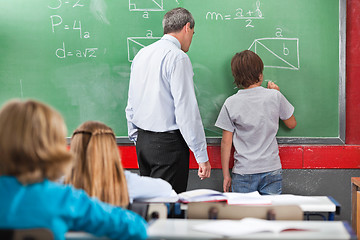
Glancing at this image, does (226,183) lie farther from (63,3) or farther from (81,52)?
(63,3)

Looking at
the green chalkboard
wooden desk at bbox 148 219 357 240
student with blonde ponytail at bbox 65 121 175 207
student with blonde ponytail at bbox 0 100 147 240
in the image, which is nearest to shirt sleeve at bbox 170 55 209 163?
the green chalkboard

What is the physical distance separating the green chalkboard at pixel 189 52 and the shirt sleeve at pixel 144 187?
4.22ft

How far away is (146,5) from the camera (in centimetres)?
353

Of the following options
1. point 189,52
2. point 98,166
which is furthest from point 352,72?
point 98,166

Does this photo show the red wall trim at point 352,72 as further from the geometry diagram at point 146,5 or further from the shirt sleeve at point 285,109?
the geometry diagram at point 146,5

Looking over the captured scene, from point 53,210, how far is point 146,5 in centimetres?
241

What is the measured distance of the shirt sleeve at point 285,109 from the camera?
3.28 m

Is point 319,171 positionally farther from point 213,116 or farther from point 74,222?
point 74,222

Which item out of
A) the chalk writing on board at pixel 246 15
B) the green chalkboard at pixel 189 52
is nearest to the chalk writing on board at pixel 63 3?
the green chalkboard at pixel 189 52

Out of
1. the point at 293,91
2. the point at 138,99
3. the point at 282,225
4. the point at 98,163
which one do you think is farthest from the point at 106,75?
the point at 282,225

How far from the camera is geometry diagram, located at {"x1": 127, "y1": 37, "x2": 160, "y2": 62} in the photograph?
3.54m

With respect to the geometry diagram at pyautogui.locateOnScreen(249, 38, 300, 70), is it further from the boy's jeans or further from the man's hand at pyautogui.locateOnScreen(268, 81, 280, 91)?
the boy's jeans

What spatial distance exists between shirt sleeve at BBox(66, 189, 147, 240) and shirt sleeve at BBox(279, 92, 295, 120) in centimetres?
191

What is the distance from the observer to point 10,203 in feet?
4.49
